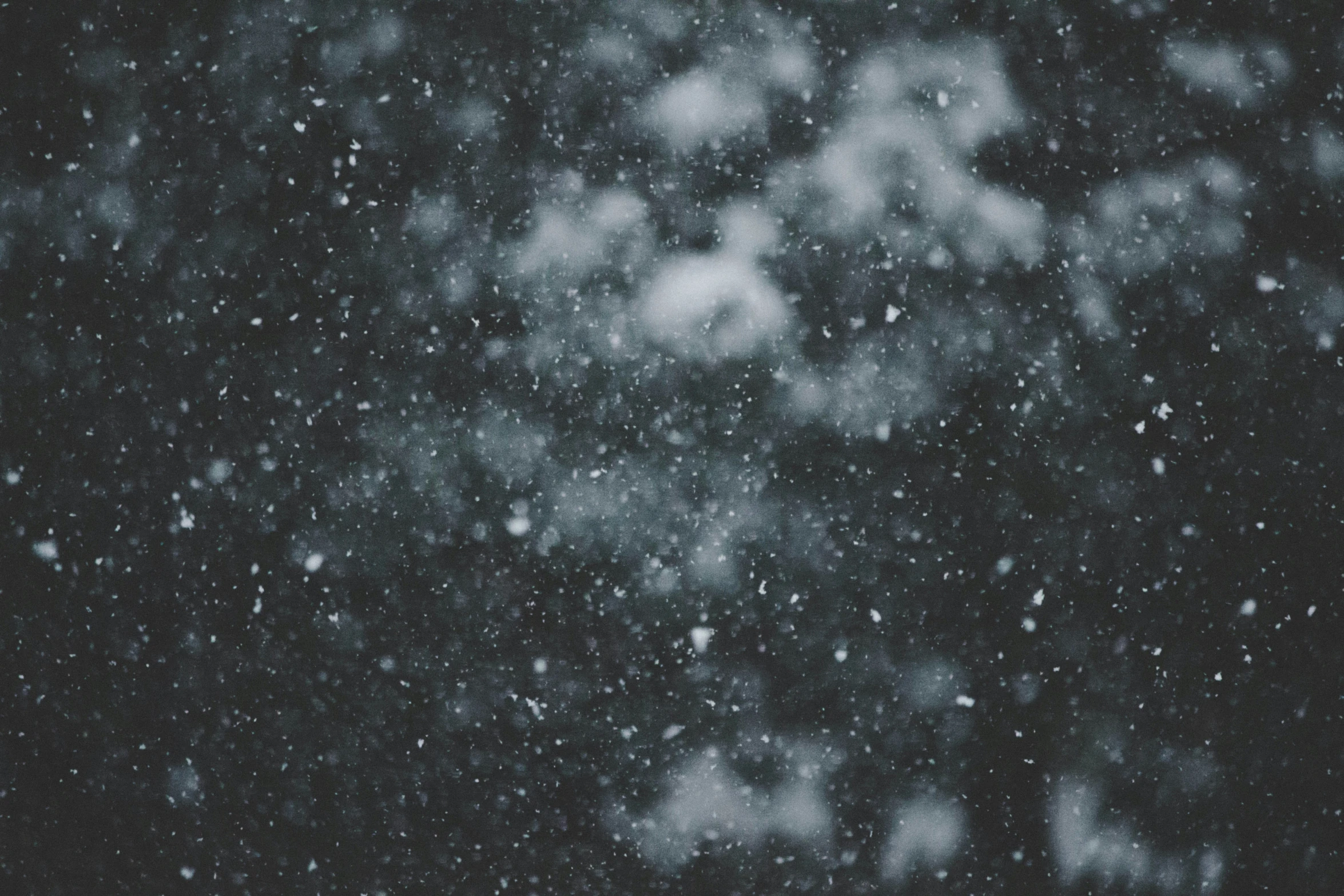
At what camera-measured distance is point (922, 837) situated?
0.43 m

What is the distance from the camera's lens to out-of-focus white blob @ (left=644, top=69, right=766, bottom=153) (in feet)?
1.31

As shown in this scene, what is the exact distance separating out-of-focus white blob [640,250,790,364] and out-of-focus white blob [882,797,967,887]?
0.54 feet

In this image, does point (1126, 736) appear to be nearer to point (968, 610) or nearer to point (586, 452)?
point (968, 610)

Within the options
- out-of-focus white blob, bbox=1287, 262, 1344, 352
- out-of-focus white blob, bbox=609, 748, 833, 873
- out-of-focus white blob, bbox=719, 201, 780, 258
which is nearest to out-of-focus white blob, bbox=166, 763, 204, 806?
out-of-focus white blob, bbox=609, 748, 833, 873

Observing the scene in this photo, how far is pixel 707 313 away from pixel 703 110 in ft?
0.21

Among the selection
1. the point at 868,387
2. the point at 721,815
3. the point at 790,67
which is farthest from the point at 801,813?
the point at 790,67

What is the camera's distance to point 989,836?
0.43m

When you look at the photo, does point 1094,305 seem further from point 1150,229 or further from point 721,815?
point 721,815

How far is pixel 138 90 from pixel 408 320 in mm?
128

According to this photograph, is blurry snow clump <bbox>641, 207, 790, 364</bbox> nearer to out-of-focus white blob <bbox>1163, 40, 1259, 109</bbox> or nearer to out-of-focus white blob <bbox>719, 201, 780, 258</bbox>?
out-of-focus white blob <bbox>719, 201, 780, 258</bbox>

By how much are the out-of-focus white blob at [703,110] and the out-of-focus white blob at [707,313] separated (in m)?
0.04

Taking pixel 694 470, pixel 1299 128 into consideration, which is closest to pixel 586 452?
pixel 694 470

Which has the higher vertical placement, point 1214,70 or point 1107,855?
point 1214,70

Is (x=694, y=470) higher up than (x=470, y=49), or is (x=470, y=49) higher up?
(x=470, y=49)
